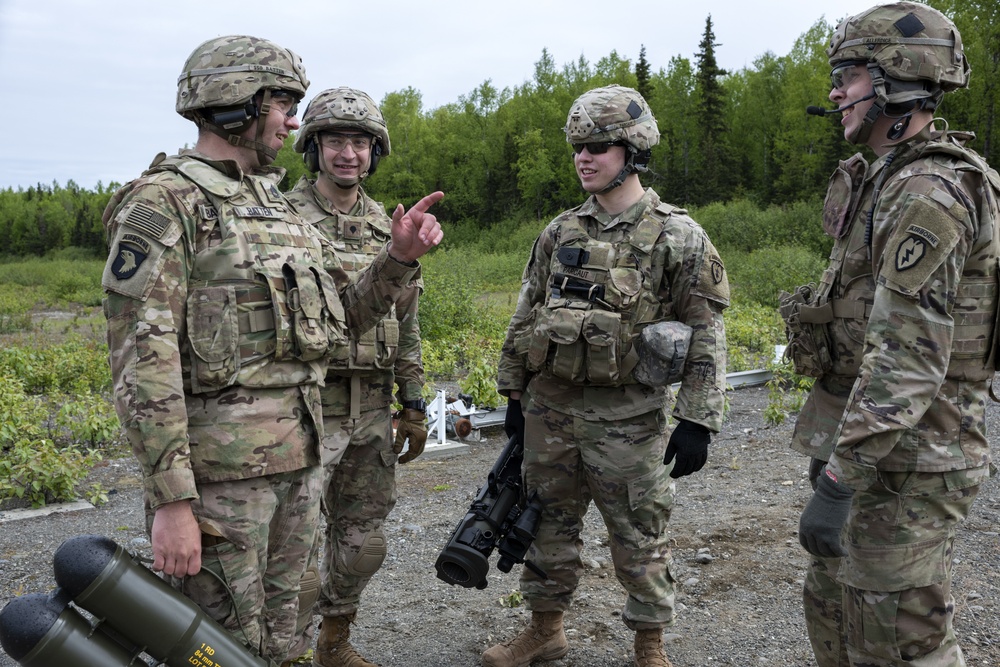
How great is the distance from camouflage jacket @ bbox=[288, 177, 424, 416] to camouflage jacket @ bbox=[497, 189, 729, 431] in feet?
2.24

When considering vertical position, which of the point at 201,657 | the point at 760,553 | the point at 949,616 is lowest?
the point at 760,553

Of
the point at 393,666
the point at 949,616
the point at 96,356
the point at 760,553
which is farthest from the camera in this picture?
the point at 96,356

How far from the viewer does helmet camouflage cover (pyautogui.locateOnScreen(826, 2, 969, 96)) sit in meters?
2.77

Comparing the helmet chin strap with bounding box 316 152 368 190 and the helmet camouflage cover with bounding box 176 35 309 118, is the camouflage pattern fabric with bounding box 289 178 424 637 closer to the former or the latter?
the helmet chin strap with bounding box 316 152 368 190

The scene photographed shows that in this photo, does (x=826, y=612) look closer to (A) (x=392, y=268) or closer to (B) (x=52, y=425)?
(A) (x=392, y=268)

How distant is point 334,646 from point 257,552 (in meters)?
1.38

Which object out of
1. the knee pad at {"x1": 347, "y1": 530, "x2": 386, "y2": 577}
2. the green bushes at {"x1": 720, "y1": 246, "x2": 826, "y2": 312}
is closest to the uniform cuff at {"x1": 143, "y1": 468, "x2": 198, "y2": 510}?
the knee pad at {"x1": 347, "y1": 530, "x2": 386, "y2": 577}

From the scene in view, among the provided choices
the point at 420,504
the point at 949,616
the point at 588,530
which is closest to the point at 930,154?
the point at 949,616

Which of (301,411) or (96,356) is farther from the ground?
(301,411)

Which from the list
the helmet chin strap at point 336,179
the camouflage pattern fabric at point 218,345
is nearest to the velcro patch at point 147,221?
the camouflage pattern fabric at point 218,345

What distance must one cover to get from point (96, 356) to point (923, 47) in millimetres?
9235

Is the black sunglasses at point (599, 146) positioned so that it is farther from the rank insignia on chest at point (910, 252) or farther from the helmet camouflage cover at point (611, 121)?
the rank insignia on chest at point (910, 252)

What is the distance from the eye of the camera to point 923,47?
277 cm

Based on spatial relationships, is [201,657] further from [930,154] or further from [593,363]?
[930,154]
